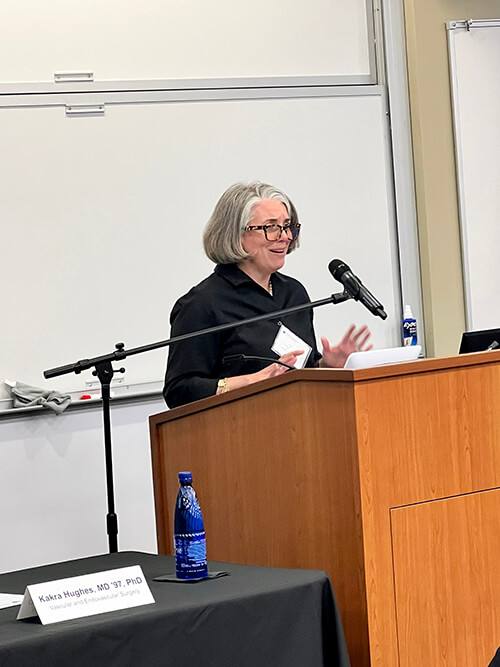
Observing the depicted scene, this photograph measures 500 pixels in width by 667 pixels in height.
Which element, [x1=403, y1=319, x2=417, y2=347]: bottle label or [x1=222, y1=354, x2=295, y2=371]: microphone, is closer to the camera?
[x1=222, y1=354, x2=295, y2=371]: microphone

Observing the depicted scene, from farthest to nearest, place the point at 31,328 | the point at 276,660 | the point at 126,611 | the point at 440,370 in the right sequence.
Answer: the point at 31,328
the point at 440,370
the point at 276,660
the point at 126,611

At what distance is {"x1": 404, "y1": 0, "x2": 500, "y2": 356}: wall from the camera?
515 centimetres

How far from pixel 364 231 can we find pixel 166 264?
3.37ft

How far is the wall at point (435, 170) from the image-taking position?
203 inches

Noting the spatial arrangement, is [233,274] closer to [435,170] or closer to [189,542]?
[189,542]

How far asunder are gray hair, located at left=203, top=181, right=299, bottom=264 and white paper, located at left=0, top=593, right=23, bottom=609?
143 cm

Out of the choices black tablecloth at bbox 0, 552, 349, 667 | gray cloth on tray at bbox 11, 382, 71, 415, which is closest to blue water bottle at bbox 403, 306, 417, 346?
gray cloth on tray at bbox 11, 382, 71, 415

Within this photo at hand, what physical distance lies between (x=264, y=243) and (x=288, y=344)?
1.06 ft

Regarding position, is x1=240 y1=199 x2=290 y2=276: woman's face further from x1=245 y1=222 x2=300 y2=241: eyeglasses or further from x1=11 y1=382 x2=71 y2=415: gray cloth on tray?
x1=11 y1=382 x2=71 y2=415: gray cloth on tray

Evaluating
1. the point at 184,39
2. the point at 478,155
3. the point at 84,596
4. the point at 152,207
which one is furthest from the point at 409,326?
the point at 84,596

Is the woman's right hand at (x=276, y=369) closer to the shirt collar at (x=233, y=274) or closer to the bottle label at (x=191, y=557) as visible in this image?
the shirt collar at (x=233, y=274)

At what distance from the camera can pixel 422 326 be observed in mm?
5215

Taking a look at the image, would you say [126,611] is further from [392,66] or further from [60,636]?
[392,66]

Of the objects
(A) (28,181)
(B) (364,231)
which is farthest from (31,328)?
(B) (364,231)
